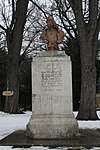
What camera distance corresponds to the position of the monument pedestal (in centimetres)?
1189

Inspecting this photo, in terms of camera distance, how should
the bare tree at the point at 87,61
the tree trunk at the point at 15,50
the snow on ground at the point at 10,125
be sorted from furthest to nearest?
the tree trunk at the point at 15,50 → the bare tree at the point at 87,61 → the snow on ground at the point at 10,125

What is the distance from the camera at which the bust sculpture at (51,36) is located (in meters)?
12.5

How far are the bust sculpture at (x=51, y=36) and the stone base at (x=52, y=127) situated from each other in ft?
7.51

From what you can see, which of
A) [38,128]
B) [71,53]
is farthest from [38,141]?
[71,53]

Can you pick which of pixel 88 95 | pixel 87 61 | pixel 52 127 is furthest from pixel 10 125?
pixel 87 61

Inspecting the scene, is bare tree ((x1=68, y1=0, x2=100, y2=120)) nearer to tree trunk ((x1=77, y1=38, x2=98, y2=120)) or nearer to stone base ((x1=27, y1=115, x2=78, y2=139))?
tree trunk ((x1=77, y1=38, x2=98, y2=120))

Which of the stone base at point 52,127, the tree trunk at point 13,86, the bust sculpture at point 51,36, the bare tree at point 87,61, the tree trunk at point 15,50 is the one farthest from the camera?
the tree trunk at point 13,86

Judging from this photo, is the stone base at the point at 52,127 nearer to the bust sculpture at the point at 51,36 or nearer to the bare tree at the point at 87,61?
the bust sculpture at the point at 51,36

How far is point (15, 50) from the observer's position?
27.2 metres

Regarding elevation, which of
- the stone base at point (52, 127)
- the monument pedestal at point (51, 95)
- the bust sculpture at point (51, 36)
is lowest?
→ the stone base at point (52, 127)

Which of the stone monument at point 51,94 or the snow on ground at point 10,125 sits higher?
the stone monument at point 51,94

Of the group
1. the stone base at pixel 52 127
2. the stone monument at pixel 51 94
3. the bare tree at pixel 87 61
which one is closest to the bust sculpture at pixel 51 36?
the stone monument at pixel 51 94

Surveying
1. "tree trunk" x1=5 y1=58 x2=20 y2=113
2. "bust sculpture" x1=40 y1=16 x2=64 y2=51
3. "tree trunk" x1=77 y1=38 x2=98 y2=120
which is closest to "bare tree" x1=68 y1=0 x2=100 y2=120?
"tree trunk" x1=77 y1=38 x2=98 y2=120

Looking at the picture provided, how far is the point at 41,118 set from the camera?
1193cm
